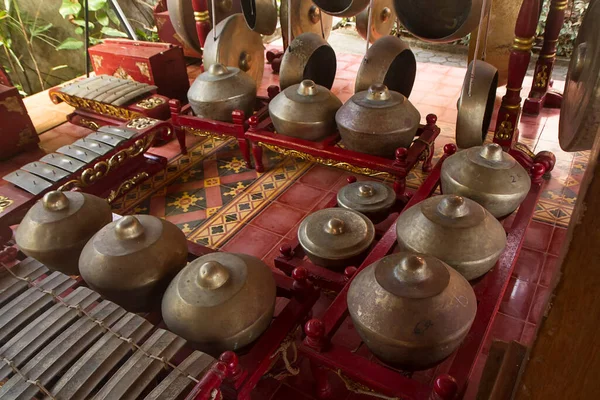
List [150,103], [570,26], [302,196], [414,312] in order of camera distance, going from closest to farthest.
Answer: [414,312] → [302,196] → [150,103] → [570,26]

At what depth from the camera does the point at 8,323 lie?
149cm

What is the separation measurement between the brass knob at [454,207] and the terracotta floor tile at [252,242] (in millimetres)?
979

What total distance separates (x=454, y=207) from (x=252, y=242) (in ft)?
3.63

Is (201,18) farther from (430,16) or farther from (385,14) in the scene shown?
(430,16)

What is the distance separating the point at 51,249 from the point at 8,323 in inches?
15.6

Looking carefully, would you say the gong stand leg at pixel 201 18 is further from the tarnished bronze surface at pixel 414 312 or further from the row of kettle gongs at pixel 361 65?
the tarnished bronze surface at pixel 414 312

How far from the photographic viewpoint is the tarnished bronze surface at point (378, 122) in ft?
7.88

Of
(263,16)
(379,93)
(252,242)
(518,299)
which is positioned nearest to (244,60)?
(263,16)

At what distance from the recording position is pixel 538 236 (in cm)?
229

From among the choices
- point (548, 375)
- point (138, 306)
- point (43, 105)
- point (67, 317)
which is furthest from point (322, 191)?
point (43, 105)

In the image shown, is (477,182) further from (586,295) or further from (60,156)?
(60,156)

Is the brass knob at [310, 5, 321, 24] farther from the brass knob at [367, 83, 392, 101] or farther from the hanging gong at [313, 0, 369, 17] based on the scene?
the brass knob at [367, 83, 392, 101]

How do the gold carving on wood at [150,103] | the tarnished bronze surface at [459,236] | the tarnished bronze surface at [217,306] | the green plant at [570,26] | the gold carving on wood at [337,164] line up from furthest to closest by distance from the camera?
the green plant at [570,26] → the gold carving on wood at [150,103] → the gold carving on wood at [337,164] → the tarnished bronze surface at [459,236] → the tarnished bronze surface at [217,306]

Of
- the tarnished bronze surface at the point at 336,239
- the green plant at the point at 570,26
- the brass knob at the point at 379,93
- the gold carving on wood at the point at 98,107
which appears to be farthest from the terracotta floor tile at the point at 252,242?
the green plant at the point at 570,26
